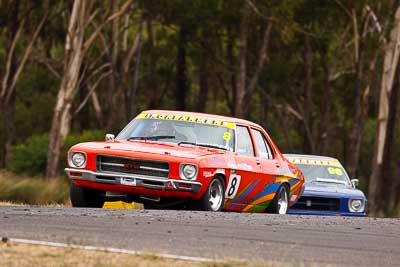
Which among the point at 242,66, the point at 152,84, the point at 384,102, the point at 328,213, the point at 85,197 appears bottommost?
the point at 152,84

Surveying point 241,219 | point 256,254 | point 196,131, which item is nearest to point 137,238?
point 256,254

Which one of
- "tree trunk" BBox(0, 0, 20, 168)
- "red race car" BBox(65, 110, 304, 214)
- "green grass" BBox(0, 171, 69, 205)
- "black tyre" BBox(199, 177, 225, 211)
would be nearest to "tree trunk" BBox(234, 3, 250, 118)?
"tree trunk" BBox(0, 0, 20, 168)

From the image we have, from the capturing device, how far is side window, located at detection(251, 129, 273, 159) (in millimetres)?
15953

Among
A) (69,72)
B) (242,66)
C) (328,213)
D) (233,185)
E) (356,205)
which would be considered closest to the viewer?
(233,185)

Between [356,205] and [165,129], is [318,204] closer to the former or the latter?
[356,205]

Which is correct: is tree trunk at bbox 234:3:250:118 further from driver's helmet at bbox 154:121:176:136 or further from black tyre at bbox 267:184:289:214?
driver's helmet at bbox 154:121:176:136

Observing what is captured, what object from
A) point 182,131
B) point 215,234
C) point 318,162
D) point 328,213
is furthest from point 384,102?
point 215,234

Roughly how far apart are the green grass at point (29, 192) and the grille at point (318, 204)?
5.05 metres

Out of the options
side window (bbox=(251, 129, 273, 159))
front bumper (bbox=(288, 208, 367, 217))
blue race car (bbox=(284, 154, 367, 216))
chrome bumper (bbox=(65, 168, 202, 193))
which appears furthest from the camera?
blue race car (bbox=(284, 154, 367, 216))

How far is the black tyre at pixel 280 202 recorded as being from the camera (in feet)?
53.0

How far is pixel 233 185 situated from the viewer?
48.6 feet

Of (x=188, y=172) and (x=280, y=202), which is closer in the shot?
(x=188, y=172)

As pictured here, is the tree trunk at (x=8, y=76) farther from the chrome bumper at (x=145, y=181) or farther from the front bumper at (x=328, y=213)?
the chrome bumper at (x=145, y=181)

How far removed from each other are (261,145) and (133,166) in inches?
109
